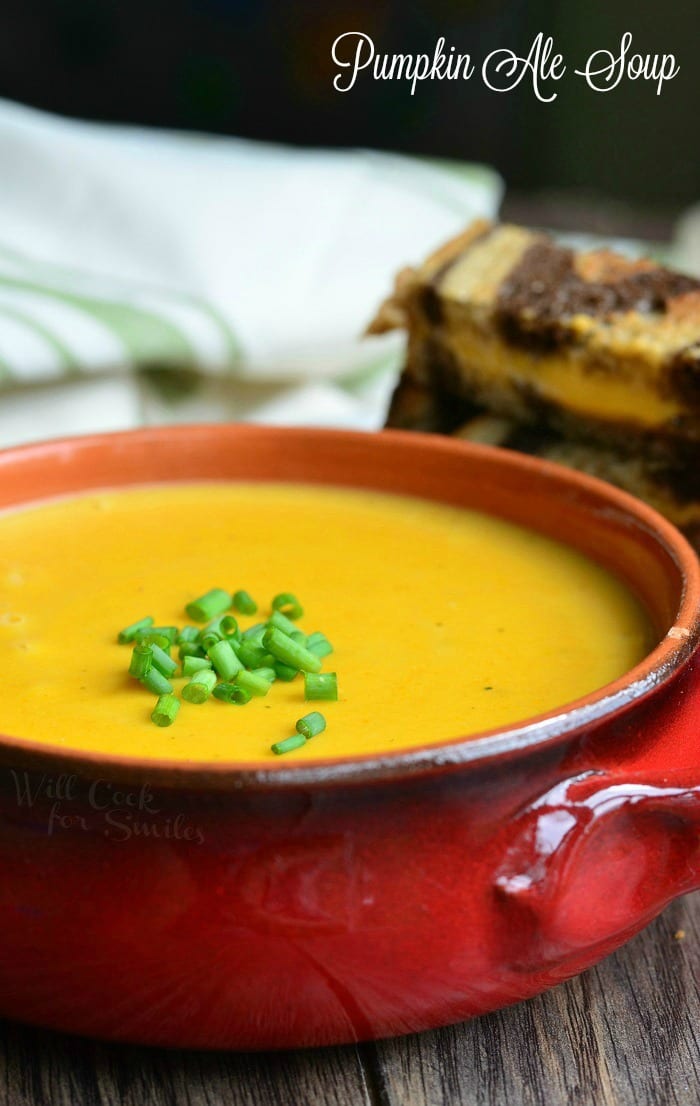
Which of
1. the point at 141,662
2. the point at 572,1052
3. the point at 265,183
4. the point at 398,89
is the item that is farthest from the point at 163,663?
the point at 398,89

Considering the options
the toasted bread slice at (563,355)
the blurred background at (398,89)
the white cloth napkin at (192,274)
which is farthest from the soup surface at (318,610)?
the blurred background at (398,89)

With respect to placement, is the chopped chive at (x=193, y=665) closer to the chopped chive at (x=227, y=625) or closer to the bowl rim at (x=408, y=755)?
the chopped chive at (x=227, y=625)

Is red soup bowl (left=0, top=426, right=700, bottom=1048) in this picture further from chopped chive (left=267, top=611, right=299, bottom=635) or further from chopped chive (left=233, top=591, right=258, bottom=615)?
chopped chive (left=233, top=591, right=258, bottom=615)

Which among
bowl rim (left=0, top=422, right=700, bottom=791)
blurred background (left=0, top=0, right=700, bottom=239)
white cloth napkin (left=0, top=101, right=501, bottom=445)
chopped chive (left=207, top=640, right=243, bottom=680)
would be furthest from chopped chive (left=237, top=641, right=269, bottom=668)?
blurred background (left=0, top=0, right=700, bottom=239)

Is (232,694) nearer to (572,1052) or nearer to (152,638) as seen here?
(152,638)

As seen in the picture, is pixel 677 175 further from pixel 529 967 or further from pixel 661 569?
pixel 529 967

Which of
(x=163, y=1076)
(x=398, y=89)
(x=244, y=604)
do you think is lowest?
(x=163, y=1076)
